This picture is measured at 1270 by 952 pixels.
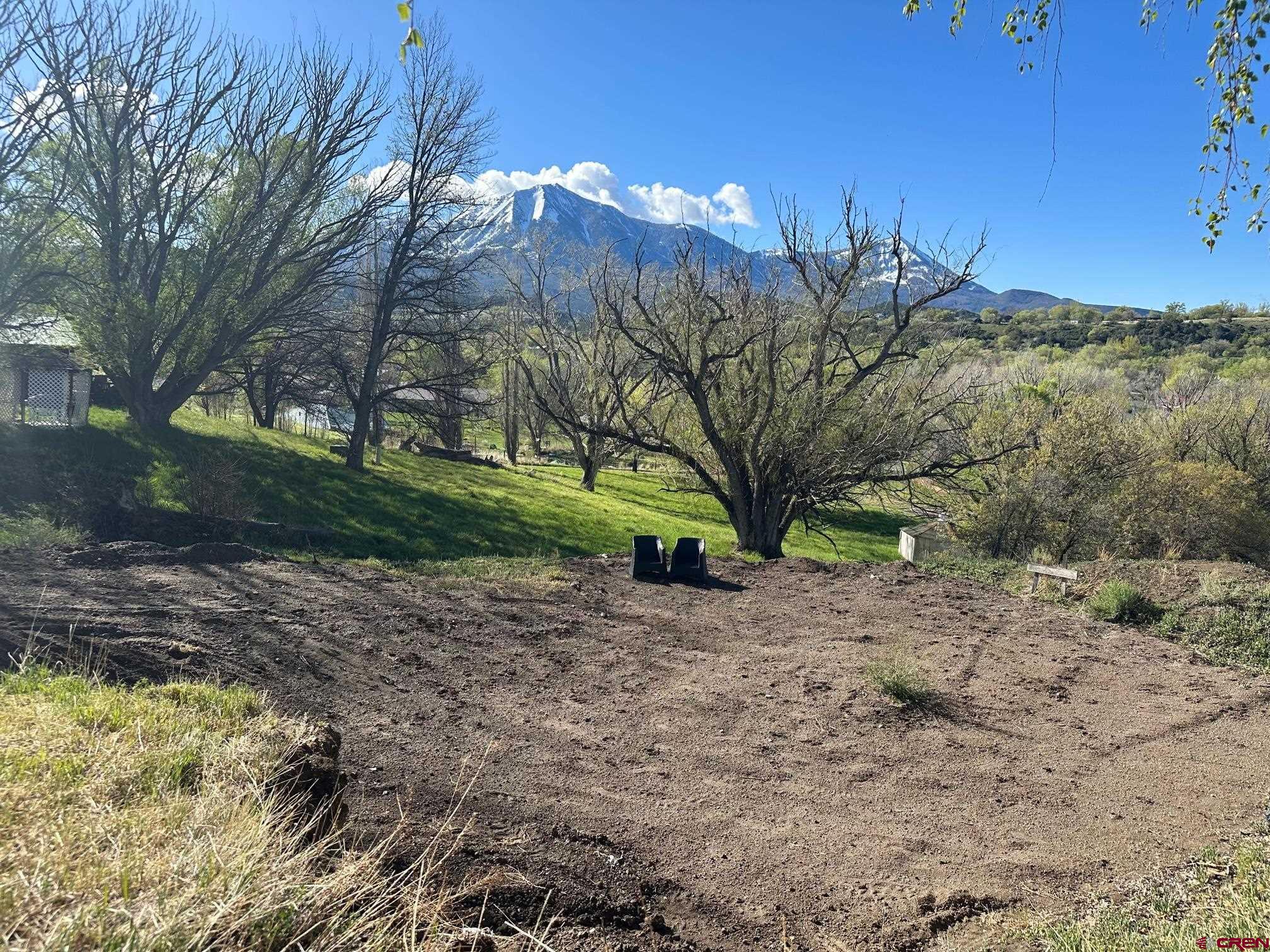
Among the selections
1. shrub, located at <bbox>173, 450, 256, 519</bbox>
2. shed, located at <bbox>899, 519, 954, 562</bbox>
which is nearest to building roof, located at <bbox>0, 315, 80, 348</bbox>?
shrub, located at <bbox>173, 450, 256, 519</bbox>

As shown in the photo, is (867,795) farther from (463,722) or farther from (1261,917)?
(463,722)

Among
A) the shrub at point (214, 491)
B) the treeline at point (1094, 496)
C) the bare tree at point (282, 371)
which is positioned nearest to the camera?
the shrub at point (214, 491)

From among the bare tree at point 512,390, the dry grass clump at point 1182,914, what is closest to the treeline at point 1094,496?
the dry grass clump at point 1182,914

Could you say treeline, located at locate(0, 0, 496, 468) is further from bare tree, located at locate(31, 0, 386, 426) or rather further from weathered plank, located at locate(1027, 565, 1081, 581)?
weathered plank, located at locate(1027, 565, 1081, 581)

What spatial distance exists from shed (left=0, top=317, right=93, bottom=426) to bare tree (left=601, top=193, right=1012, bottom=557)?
16199mm

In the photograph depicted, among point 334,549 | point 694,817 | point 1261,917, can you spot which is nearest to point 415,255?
point 334,549

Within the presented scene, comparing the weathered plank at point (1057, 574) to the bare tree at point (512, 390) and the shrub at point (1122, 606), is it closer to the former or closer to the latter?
the shrub at point (1122, 606)

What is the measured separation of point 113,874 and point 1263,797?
645cm

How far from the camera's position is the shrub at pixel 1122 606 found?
978 centimetres

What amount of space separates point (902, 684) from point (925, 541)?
54.6ft

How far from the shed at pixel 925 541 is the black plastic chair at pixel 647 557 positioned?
38.1 ft

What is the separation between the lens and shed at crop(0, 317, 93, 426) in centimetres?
1975

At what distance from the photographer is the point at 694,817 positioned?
461cm

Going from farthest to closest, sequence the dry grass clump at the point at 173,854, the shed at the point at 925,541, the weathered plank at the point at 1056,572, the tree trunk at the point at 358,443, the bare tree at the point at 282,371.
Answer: the bare tree at the point at 282,371, the tree trunk at the point at 358,443, the shed at the point at 925,541, the weathered plank at the point at 1056,572, the dry grass clump at the point at 173,854
